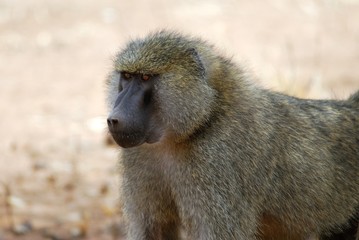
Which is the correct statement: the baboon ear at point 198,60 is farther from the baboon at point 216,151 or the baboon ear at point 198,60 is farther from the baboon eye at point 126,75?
the baboon eye at point 126,75

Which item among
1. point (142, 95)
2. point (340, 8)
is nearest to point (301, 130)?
point (142, 95)

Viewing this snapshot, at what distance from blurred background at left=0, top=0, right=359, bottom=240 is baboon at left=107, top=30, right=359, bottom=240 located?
102 cm

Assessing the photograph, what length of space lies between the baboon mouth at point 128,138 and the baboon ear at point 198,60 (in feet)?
1.38

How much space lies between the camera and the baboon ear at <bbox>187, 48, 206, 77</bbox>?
4.23m

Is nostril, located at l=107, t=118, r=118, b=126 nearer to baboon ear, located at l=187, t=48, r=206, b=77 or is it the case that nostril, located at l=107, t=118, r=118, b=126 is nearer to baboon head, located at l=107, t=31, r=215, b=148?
baboon head, located at l=107, t=31, r=215, b=148

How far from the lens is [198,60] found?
4.26m

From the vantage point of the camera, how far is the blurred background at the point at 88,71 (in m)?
6.69

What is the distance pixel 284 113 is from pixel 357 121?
18.2 inches

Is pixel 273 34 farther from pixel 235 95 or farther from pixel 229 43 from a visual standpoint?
pixel 235 95

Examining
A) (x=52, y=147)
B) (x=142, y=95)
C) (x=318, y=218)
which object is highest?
(x=142, y=95)

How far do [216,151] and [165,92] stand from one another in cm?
36

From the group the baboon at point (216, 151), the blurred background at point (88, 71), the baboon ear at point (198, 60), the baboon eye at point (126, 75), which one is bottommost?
the blurred background at point (88, 71)

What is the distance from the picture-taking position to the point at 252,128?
14.3ft

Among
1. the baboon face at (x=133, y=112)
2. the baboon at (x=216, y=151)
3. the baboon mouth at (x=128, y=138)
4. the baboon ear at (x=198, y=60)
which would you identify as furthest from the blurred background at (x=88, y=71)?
the baboon mouth at (x=128, y=138)
